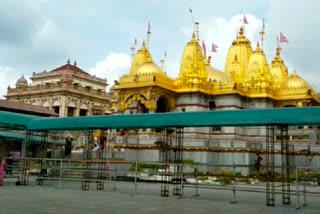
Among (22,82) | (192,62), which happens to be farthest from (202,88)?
(22,82)

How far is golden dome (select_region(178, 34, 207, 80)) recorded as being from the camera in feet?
118

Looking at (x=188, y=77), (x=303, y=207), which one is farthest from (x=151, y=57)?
(x=303, y=207)

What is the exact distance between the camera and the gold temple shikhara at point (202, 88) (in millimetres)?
34688

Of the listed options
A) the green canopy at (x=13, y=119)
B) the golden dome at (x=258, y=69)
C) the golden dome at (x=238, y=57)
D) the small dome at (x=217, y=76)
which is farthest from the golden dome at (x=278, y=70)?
the green canopy at (x=13, y=119)

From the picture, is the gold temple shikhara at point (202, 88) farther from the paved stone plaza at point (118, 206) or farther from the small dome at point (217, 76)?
the paved stone plaza at point (118, 206)

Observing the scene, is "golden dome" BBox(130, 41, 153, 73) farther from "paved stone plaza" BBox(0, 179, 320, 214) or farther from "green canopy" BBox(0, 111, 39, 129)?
"paved stone plaza" BBox(0, 179, 320, 214)

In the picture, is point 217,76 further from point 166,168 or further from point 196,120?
point 196,120

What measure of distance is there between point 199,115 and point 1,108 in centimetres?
3433

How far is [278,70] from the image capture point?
151ft

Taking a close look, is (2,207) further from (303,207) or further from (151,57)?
(151,57)

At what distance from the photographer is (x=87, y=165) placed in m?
21.3

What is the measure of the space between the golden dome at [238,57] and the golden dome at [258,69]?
2260 millimetres

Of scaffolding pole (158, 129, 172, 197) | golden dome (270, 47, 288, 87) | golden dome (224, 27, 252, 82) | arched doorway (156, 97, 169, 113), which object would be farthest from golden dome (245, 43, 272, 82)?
scaffolding pole (158, 129, 172, 197)

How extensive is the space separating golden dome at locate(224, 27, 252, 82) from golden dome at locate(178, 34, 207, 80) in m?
5.23
